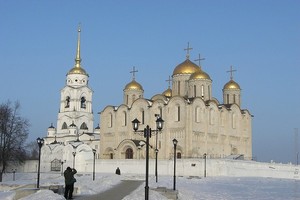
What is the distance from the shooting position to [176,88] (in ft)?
216

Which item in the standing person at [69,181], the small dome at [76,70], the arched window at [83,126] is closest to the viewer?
the standing person at [69,181]

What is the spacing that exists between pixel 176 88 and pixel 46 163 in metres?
20.7

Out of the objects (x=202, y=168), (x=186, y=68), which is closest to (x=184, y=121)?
(x=202, y=168)

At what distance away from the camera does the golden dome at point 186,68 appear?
2571 inches

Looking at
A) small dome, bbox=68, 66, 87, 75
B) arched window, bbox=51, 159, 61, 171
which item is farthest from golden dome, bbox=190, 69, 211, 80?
small dome, bbox=68, 66, 87, 75

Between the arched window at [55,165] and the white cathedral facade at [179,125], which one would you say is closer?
the white cathedral facade at [179,125]

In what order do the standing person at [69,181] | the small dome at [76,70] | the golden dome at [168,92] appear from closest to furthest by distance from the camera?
the standing person at [69,181]
the golden dome at [168,92]
the small dome at [76,70]

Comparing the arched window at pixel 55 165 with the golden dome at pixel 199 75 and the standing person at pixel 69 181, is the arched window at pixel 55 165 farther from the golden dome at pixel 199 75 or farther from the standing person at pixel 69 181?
the standing person at pixel 69 181

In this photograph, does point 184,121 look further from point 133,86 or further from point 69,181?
point 69,181

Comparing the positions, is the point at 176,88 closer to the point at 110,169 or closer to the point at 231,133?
the point at 231,133

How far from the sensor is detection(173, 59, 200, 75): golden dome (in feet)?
214

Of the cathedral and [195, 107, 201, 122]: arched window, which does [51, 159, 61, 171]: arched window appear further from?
[195, 107, 201, 122]: arched window

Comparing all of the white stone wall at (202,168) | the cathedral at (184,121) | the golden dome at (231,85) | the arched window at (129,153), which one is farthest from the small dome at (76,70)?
the arched window at (129,153)

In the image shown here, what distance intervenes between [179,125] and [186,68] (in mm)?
11678
